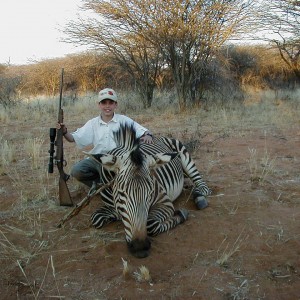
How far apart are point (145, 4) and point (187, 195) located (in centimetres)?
926

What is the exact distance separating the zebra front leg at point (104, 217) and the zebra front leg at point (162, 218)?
434 millimetres

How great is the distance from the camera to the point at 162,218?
12.0 ft

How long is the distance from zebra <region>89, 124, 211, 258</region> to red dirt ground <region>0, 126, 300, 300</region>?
13 centimetres

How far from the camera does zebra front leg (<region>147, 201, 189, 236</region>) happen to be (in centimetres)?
348

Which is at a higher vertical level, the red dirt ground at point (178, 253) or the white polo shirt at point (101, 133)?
the white polo shirt at point (101, 133)

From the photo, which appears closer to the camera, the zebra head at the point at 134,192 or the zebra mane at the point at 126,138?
the zebra head at the point at 134,192

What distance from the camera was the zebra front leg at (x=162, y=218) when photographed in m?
3.48

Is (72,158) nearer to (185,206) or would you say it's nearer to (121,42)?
(185,206)

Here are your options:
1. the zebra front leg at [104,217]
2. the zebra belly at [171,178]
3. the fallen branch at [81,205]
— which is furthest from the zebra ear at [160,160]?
the zebra front leg at [104,217]

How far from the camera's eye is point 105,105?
14.8 ft

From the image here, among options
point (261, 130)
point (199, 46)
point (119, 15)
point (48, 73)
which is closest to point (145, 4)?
point (119, 15)

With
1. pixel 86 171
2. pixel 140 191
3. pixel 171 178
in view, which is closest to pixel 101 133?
pixel 86 171

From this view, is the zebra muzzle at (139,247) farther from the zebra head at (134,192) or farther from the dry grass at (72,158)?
the dry grass at (72,158)

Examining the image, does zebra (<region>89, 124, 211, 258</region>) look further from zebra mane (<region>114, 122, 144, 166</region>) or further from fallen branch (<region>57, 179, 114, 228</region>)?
fallen branch (<region>57, 179, 114, 228</region>)
